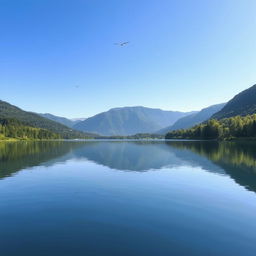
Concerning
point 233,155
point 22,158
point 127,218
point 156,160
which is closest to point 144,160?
point 156,160

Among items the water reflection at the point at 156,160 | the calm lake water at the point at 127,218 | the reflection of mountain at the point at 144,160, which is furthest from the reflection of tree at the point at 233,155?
the calm lake water at the point at 127,218

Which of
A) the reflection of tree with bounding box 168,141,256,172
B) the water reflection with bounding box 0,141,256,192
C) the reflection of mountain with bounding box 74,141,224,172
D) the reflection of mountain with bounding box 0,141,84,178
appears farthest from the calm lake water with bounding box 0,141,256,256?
the reflection of tree with bounding box 168,141,256,172

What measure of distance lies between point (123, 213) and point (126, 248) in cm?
→ 753

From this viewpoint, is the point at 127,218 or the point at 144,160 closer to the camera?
the point at 127,218

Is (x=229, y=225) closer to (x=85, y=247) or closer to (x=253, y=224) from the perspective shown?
(x=253, y=224)

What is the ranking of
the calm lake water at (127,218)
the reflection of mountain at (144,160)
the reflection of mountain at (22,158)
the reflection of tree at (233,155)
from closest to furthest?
the calm lake water at (127,218)
the reflection of mountain at (22,158)
the reflection of mountain at (144,160)
the reflection of tree at (233,155)

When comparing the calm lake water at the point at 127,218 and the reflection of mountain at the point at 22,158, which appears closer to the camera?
the calm lake water at the point at 127,218

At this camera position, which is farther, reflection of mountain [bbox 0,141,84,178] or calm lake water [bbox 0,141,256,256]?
reflection of mountain [bbox 0,141,84,178]

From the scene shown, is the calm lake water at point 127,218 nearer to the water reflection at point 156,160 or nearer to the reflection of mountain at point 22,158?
the water reflection at point 156,160

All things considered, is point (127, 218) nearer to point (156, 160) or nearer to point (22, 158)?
point (156, 160)

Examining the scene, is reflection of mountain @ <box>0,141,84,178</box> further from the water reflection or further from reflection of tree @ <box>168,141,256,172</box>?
reflection of tree @ <box>168,141,256,172</box>

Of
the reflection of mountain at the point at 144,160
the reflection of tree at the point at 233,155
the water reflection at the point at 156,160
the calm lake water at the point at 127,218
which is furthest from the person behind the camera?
the reflection of tree at the point at 233,155

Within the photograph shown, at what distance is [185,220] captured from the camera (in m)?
21.4

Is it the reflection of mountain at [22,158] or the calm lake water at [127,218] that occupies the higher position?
the reflection of mountain at [22,158]
